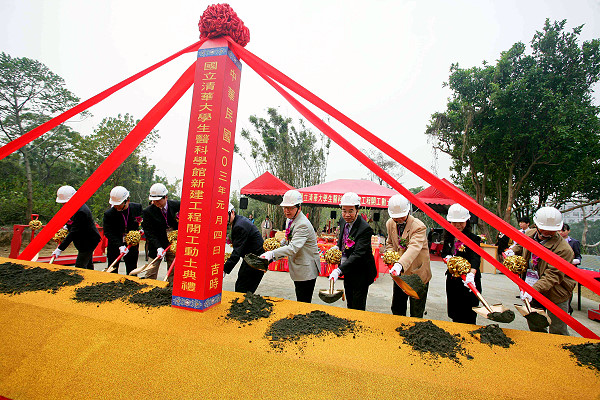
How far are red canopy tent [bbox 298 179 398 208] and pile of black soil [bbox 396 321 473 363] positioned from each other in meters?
7.51

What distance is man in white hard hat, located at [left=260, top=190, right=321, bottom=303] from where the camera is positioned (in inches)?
111

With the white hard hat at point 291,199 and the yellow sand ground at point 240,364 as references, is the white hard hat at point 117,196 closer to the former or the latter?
the yellow sand ground at point 240,364

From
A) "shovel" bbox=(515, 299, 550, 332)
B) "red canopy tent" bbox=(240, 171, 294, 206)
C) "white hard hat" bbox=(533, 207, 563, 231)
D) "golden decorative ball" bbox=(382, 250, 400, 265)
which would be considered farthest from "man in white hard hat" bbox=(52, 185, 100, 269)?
"red canopy tent" bbox=(240, 171, 294, 206)

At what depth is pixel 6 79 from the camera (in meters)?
12.0

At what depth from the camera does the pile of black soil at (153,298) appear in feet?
6.47

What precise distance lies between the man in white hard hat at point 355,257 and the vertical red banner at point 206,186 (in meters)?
1.40

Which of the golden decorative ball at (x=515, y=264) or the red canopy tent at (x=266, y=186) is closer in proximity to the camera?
the golden decorative ball at (x=515, y=264)

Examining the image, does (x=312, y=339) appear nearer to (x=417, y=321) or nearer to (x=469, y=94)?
(x=417, y=321)

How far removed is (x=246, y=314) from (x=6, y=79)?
17.2m

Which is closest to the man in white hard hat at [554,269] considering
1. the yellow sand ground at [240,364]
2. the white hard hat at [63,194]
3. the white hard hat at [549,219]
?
the white hard hat at [549,219]

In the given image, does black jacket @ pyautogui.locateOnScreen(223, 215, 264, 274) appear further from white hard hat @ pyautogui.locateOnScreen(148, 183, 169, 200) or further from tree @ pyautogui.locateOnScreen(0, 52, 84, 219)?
tree @ pyautogui.locateOnScreen(0, 52, 84, 219)

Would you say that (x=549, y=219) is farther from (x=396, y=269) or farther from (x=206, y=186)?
(x=206, y=186)

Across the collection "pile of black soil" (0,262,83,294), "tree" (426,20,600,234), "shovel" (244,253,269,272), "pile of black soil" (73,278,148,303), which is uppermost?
"tree" (426,20,600,234)

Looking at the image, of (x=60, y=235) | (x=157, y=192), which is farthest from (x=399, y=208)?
(x=60, y=235)
